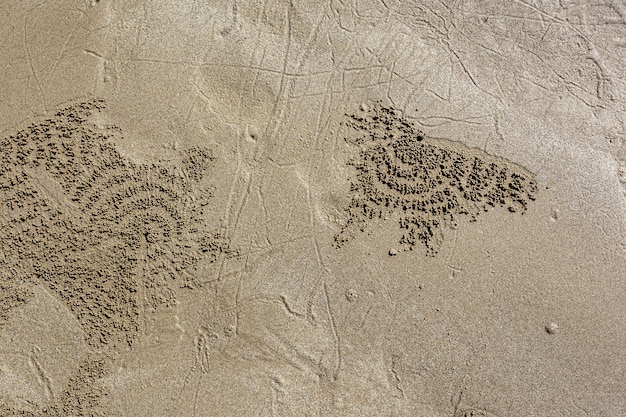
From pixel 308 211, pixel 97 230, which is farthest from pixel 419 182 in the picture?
pixel 97 230

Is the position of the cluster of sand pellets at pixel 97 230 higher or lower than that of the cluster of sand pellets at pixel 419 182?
lower

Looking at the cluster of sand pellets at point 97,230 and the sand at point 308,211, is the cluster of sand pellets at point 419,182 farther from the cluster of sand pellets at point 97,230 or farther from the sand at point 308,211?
the cluster of sand pellets at point 97,230

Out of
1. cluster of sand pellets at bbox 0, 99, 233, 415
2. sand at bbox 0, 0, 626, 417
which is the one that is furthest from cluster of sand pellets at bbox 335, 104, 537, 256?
cluster of sand pellets at bbox 0, 99, 233, 415

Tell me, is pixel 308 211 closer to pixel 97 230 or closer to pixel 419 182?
pixel 419 182

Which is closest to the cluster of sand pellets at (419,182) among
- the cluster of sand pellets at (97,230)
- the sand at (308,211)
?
the sand at (308,211)

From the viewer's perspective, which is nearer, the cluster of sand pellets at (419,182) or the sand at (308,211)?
the sand at (308,211)

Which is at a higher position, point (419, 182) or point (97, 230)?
point (419, 182)

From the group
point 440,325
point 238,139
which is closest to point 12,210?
point 238,139
